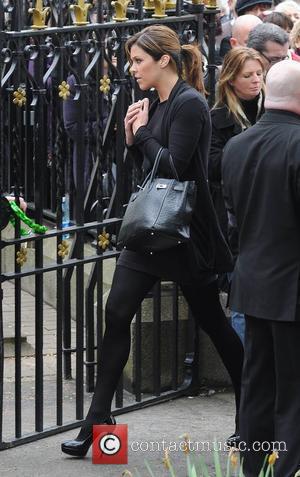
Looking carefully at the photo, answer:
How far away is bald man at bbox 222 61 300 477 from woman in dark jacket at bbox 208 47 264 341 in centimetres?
109

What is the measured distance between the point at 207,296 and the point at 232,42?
288cm

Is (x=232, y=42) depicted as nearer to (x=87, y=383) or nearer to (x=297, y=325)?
(x=87, y=383)

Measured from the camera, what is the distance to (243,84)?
6625mm

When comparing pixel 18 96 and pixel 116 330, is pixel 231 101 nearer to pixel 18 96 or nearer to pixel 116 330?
pixel 18 96

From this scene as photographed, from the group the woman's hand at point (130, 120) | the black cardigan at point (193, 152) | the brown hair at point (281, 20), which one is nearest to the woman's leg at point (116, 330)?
the black cardigan at point (193, 152)

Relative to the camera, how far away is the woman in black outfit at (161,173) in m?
5.95

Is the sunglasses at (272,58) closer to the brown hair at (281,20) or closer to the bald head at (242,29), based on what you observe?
the bald head at (242,29)

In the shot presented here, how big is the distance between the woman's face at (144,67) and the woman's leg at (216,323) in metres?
0.99

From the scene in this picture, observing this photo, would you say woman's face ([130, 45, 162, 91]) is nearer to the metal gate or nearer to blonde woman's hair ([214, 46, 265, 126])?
the metal gate

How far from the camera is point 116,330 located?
6023 mm

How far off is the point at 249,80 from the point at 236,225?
1.15 m

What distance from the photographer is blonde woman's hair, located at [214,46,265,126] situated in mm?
6578

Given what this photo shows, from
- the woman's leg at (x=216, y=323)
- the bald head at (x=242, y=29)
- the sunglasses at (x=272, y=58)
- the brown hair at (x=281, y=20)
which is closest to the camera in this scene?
the woman's leg at (x=216, y=323)

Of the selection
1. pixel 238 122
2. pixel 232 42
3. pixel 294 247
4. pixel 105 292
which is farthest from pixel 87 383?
pixel 232 42
